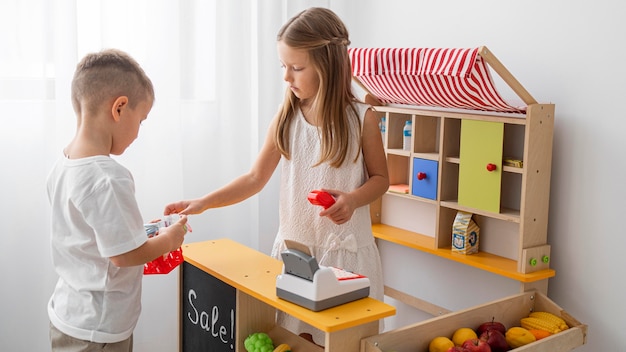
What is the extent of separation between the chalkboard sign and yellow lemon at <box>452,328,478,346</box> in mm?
564

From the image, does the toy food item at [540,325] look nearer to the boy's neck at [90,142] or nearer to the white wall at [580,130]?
the white wall at [580,130]

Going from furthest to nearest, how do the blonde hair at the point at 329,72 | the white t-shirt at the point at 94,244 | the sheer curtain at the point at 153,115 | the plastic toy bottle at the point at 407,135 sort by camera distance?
the plastic toy bottle at the point at 407,135, the sheer curtain at the point at 153,115, the blonde hair at the point at 329,72, the white t-shirt at the point at 94,244

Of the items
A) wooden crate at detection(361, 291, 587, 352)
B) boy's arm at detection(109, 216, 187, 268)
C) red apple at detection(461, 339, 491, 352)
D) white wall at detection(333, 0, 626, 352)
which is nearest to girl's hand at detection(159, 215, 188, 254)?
boy's arm at detection(109, 216, 187, 268)

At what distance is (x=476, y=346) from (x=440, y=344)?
0.09m

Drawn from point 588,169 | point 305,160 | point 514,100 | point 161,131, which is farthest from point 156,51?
point 588,169

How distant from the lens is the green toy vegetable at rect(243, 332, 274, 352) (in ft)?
5.66

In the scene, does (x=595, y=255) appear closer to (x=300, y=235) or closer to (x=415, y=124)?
(x=415, y=124)

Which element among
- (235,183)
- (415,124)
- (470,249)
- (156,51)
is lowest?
(470,249)

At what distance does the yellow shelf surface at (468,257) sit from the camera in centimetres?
202

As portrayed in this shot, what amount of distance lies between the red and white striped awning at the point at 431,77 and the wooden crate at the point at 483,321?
0.55m

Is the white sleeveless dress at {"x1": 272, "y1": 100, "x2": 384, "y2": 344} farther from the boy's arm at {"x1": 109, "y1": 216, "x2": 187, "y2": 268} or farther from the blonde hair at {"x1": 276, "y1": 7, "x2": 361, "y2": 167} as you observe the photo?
the boy's arm at {"x1": 109, "y1": 216, "x2": 187, "y2": 268}

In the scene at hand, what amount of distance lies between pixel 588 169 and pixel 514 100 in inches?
12.4

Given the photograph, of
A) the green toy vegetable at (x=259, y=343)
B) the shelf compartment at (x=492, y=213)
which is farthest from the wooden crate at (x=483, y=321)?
the green toy vegetable at (x=259, y=343)

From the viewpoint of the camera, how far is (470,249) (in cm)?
221
